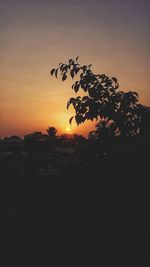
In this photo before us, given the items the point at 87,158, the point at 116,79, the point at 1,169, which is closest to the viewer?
the point at 87,158

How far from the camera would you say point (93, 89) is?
619 centimetres

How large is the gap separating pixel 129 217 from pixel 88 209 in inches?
26.7

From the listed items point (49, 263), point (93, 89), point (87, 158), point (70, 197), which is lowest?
point (49, 263)

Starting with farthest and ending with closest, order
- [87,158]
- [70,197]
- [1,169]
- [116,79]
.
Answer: [1,169] < [116,79] < [70,197] < [87,158]

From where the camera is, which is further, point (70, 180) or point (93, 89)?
point (93, 89)

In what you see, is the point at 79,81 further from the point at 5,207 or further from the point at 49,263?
the point at 49,263

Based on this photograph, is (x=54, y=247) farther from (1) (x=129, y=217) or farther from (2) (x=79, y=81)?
(2) (x=79, y=81)

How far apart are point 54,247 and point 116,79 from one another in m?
3.17

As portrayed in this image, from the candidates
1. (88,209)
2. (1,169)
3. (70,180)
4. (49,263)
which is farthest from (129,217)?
(1,169)

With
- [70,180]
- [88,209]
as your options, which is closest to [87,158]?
[70,180]

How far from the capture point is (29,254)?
Answer: 6.31 meters

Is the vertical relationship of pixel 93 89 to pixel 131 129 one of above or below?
above

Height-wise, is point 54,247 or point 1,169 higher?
point 1,169

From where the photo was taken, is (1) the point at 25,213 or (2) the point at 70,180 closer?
(2) the point at 70,180
